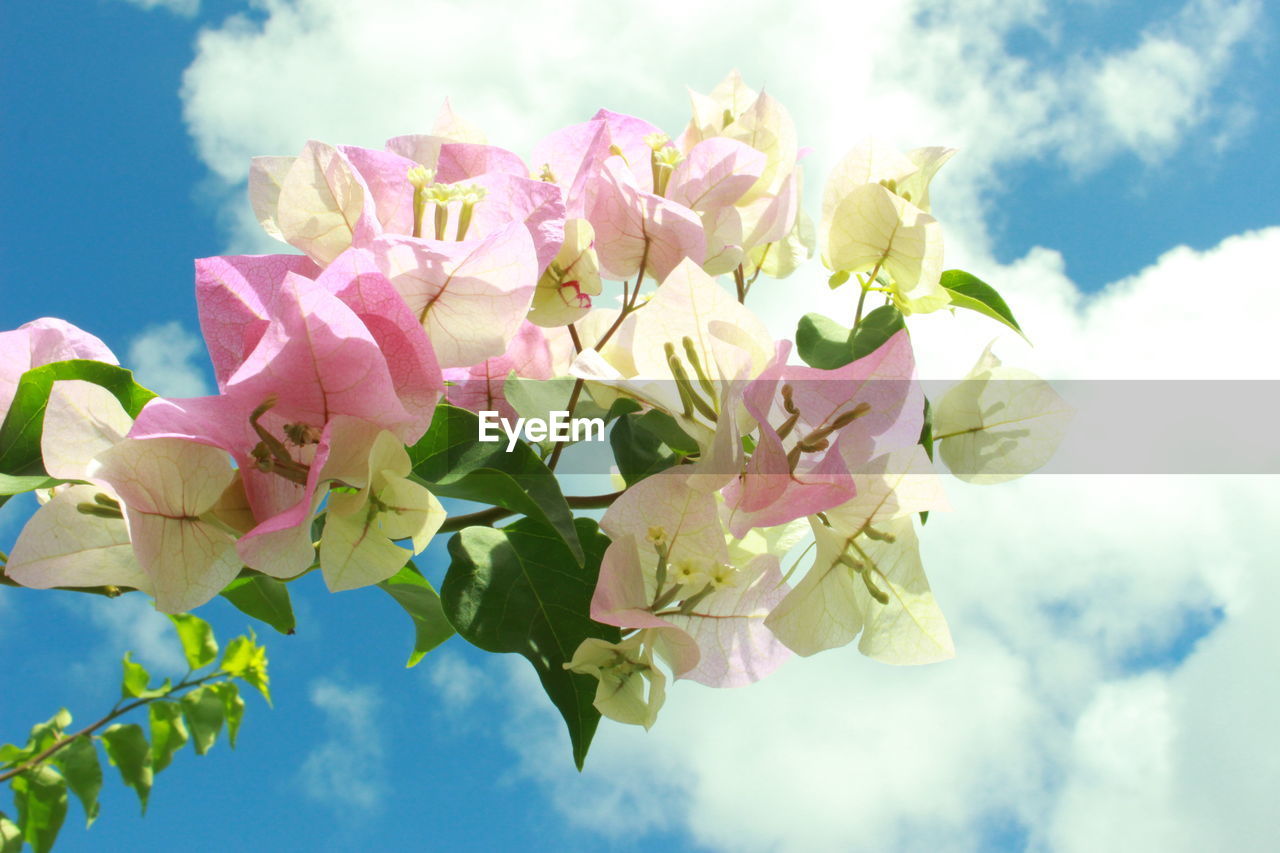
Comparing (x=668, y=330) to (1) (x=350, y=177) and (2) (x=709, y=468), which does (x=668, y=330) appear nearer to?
(2) (x=709, y=468)

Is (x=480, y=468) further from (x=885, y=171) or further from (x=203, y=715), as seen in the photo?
(x=203, y=715)

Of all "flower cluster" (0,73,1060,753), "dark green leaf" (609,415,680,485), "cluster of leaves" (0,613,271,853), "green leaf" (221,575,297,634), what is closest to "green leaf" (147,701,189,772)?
"cluster of leaves" (0,613,271,853)

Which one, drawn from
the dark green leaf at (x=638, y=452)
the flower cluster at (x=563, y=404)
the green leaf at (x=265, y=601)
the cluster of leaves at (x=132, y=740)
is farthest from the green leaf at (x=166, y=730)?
the dark green leaf at (x=638, y=452)

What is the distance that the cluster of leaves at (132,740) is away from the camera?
4.54 feet

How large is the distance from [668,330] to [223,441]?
202 mm

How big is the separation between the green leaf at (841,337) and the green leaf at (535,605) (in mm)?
173

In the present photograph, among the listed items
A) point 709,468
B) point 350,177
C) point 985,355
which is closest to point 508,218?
point 350,177

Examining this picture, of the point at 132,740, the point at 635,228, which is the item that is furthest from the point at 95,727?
the point at 635,228

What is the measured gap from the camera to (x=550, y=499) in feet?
1.49

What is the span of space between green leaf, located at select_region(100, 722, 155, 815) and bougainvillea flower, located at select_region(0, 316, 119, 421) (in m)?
1.12

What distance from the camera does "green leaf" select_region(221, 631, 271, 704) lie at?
158cm

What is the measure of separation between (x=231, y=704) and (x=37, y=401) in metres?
1.27

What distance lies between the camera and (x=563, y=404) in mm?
538

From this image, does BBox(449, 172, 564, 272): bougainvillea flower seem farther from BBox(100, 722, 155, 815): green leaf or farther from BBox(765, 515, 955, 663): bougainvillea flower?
BBox(100, 722, 155, 815): green leaf
